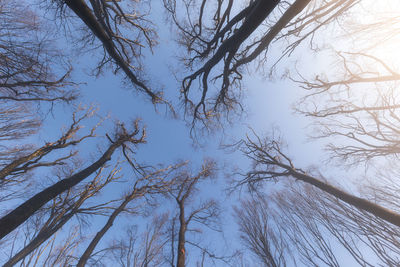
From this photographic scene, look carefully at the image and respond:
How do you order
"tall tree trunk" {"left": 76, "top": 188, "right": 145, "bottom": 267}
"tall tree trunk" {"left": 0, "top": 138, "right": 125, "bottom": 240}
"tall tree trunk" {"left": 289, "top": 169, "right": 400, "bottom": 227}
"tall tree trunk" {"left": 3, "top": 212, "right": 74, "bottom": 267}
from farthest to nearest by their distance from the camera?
"tall tree trunk" {"left": 76, "top": 188, "right": 145, "bottom": 267} < "tall tree trunk" {"left": 3, "top": 212, "right": 74, "bottom": 267} < "tall tree trunk" {"left": 289, "top": 169, "right": 400, "bottom": 227} < "tall tree trunk" {"left": 0, "top": 138, "right": 125, "bottom": 240}

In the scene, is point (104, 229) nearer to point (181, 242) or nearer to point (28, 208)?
point (181, 242)

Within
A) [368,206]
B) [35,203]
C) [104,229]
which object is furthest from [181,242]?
[368,206]

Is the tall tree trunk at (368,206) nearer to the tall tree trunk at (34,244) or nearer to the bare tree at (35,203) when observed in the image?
the bare tree at (35,203)

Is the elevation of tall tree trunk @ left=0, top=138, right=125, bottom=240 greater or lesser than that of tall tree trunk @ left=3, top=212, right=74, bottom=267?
greater

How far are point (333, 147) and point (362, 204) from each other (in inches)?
125

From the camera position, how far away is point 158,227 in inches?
314

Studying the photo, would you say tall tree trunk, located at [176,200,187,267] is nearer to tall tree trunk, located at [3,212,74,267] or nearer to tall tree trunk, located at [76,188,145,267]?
tall tree trunk, located at [76,188,145,267]

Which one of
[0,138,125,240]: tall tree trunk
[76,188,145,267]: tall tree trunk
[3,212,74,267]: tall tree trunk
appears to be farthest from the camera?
[76,188,145,267]: tall tree trunk

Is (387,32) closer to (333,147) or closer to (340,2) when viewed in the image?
(340,2)

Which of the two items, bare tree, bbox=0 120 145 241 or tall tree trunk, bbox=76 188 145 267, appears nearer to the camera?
bare tree, bbox=0 120 145 241

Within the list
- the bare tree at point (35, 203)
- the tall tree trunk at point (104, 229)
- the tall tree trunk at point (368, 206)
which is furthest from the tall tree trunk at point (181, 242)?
the tall tree trunk at point (368, 206)

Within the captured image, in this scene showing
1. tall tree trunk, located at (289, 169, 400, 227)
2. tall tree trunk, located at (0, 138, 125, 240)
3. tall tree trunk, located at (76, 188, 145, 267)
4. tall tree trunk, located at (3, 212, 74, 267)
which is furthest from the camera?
tall tree trunk, located at (76, 188, 145, 267)

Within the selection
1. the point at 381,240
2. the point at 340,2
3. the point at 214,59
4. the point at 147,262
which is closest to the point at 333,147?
the point at 381,240

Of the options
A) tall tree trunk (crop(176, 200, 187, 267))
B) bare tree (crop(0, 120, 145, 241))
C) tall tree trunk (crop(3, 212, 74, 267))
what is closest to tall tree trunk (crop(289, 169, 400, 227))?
tall tree trunk (crop(176, 200, 187, 267))
